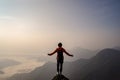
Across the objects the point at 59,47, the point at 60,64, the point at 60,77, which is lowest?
the point at 60,77

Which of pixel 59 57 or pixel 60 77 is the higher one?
pixel 59 57

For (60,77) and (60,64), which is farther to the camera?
(60,64)

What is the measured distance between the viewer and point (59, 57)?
982 inches

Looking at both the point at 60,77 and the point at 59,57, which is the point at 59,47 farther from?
the point at 60,77

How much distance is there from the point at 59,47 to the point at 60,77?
152 inches

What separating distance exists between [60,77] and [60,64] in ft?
7.40

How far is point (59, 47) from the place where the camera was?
24.5m

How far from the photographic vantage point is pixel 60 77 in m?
24.0

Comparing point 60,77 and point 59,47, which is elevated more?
point 59,47

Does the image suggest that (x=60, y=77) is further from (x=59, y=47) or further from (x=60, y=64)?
(x=59, y=47)

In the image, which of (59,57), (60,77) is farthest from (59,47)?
(60,77)

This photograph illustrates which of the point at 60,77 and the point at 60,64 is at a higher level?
the point at 60,64

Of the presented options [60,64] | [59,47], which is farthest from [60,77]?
[59,47]

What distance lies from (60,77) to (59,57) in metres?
2.66
